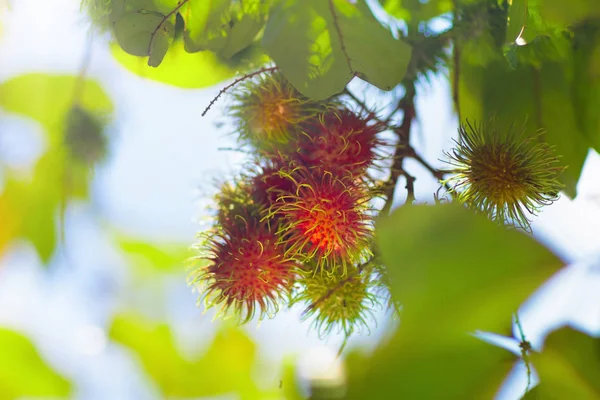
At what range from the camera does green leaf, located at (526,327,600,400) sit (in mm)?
399

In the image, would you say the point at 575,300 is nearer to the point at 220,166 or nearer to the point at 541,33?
the point at 541,33

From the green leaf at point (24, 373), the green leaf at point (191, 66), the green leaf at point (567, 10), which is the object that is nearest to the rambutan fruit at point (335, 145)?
the green leaf at point (191, 66)

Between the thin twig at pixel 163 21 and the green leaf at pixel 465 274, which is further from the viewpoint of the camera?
the thin twig at pixel 163 21

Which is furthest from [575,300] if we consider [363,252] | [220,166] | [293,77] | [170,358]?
[170,358]

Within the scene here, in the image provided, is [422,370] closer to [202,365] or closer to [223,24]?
[223,24]

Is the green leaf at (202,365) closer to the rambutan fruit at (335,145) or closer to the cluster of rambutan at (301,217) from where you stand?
the cluster of rambutan at (301,217)

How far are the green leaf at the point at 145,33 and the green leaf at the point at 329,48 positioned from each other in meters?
0.10

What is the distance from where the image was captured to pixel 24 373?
76cm

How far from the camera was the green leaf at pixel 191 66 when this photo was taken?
23.7 inches

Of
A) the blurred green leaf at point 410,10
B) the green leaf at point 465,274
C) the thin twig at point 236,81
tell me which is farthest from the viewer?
the blurred green leaf at point 410,10

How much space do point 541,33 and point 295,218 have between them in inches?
Answer: 12.4

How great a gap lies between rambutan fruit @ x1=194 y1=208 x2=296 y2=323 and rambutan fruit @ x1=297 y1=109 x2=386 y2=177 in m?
0.10

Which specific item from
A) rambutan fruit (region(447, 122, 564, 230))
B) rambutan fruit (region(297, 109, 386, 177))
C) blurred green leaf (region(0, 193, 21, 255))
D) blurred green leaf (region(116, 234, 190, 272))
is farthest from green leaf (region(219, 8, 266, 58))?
blurred green leaf (region(0, 193, 21, 255))

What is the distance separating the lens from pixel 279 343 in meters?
0.70
